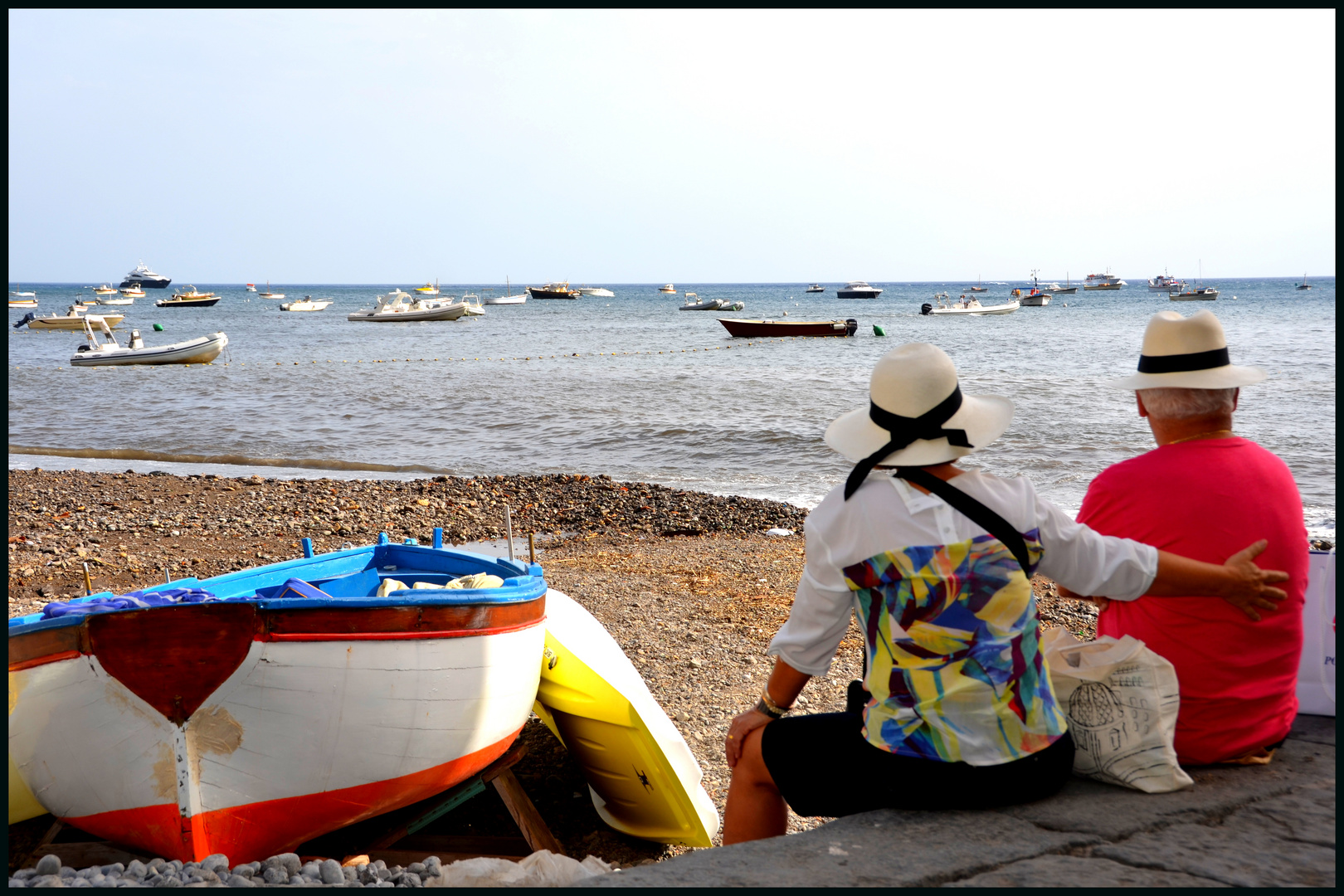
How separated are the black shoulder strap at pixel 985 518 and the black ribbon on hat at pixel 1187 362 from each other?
79cm

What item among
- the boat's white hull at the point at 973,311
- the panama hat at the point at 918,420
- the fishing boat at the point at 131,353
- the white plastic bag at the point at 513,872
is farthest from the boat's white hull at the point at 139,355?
the boat's white hull at the point at 973,311

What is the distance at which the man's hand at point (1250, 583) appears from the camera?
8.01 feet

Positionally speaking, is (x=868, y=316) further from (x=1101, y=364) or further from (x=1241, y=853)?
(x=1241, y=853)

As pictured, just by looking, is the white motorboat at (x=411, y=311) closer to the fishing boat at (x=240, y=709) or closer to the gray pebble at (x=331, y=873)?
the fishing boat at (x=240, y=709)

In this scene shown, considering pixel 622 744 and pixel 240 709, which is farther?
pixel 622 744

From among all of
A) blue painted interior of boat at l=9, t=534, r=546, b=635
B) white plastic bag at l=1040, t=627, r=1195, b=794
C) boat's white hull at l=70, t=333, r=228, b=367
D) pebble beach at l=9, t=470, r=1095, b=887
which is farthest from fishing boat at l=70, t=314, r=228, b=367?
white plastic bag at l=1040, t=627, r=1195, b=794

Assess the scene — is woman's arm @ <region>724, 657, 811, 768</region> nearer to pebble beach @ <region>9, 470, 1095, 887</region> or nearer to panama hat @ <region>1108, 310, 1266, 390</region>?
panama hat @ <region>1108, 310, 1266, 390</region>

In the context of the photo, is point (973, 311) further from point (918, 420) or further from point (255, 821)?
point (918, 420)

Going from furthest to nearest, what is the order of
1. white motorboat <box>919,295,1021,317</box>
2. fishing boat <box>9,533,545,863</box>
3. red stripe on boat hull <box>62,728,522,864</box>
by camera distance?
white motorboat <box>919,295,1021,317</box>
red stripe on boat hull <box>62,728,522,864</box>
fishing boat <box>9,533,545,863</box>

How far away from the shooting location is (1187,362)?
2674 millimetres

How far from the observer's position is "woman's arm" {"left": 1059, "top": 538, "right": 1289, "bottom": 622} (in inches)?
94.8

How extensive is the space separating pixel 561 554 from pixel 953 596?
25.8 ft

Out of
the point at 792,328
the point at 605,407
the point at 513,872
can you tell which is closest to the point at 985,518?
the point at 513,872

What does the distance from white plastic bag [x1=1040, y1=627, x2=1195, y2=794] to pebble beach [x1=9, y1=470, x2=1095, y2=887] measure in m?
2.13
